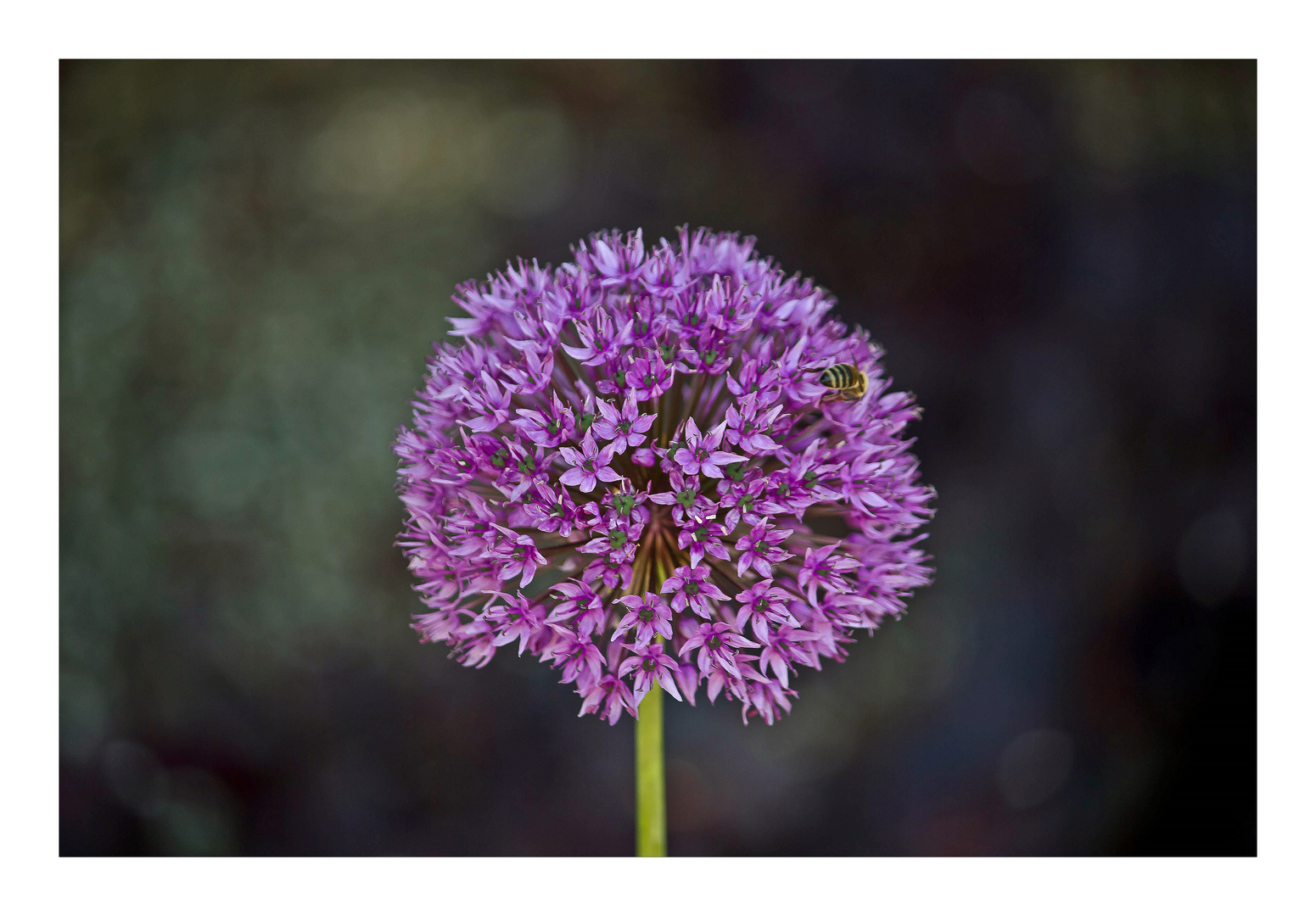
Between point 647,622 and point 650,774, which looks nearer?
point 647,622

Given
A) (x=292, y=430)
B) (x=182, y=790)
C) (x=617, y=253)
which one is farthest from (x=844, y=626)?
(x=182, y=790)

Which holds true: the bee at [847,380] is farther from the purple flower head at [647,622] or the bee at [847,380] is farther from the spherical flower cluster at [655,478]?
the purple flower head at [647,622]

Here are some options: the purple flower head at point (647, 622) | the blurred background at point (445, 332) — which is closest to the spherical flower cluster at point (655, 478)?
the purple flower head at point (647, 622)

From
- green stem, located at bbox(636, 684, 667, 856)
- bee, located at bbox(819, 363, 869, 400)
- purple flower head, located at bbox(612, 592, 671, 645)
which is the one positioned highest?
bee, located at bbox(819, 363, 869, 400)

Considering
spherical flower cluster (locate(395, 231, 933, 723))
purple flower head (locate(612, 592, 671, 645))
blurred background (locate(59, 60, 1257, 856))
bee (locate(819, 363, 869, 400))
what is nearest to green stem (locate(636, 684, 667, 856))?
spherical flower cluster (locate(395, 231, 933, 723))

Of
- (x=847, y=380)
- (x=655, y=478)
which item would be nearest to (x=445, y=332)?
(x=655, y=478)

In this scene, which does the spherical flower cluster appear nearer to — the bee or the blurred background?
the bee

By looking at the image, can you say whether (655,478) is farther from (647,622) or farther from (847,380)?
(847,380)

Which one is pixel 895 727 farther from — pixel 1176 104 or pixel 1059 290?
pixel 1176 104
